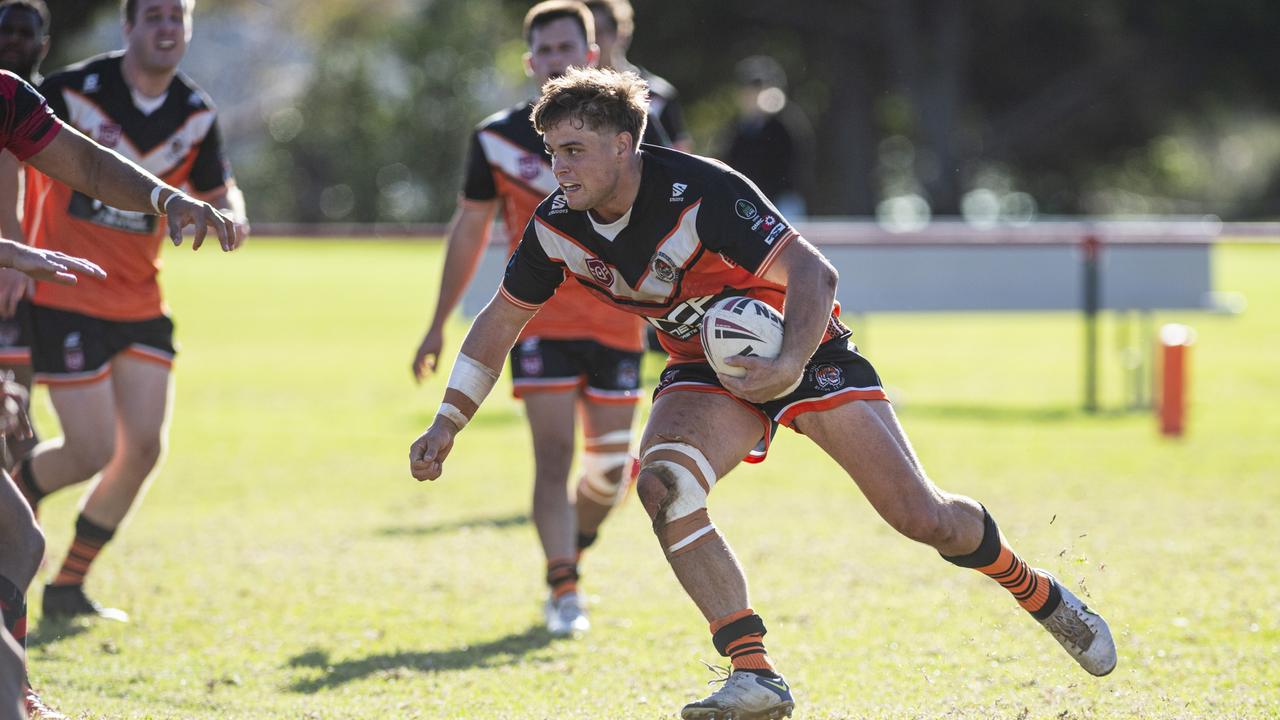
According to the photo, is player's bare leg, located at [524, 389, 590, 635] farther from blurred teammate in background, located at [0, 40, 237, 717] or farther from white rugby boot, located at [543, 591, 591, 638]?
blurred teammate in background, located at [0, 40, 237, 717]

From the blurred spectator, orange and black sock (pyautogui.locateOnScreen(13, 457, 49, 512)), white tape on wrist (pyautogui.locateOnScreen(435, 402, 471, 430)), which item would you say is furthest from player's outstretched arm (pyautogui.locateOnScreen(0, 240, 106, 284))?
the blurred spectator

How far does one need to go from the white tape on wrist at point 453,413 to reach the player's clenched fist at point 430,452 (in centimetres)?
6

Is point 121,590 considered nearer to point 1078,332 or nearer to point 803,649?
point 803,649

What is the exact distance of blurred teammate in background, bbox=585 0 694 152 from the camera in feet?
24.1

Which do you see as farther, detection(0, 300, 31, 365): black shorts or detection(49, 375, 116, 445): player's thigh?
detection(0, 300, 31, 365): black shorts

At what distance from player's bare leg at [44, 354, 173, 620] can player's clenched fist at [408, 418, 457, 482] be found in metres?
2.39

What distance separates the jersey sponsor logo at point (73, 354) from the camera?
6699 mm

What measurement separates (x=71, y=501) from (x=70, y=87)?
4.22 metres

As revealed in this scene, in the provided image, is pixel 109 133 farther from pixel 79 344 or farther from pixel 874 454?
pixel 874 454

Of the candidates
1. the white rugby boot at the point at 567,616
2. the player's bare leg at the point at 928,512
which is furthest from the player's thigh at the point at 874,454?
the white rugby boot at the point at 567,616

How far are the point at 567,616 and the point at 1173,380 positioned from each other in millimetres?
7173

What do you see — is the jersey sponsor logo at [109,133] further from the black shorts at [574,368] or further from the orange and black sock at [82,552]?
the black shorts at [574,368]

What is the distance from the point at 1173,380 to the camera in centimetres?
1234

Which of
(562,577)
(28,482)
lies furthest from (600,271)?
(28,482)
